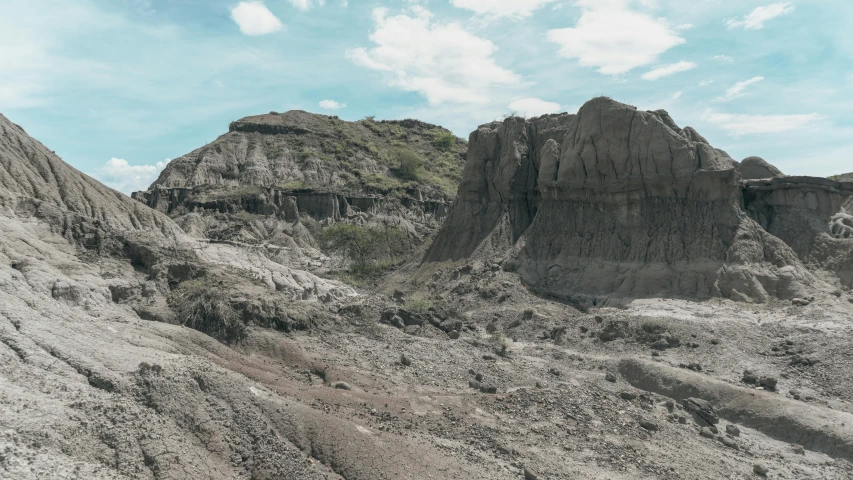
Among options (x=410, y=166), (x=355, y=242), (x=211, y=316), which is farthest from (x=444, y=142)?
(x=211, y=316)

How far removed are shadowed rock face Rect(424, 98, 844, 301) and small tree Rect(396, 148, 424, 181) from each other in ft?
174

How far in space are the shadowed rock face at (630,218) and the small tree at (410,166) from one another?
174ft

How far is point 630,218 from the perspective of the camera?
33.4 metres

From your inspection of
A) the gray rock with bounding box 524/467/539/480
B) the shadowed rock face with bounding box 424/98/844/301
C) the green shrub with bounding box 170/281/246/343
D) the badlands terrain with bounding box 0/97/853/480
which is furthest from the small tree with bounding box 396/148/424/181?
the gray rock with bounding box 524/467/539/480

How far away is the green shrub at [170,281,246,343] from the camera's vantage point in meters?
18.1

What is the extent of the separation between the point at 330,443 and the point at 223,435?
1.93 m

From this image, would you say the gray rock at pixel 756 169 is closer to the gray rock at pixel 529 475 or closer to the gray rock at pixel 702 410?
the gray rock at pixel 702 410

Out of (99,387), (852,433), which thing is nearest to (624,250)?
(852,433)

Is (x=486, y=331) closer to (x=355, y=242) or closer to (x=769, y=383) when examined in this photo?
(x=769, y=383)

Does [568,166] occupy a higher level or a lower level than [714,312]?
Result: higher

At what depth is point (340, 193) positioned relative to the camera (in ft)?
255

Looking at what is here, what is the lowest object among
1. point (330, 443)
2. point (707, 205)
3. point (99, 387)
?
point (330, 443)

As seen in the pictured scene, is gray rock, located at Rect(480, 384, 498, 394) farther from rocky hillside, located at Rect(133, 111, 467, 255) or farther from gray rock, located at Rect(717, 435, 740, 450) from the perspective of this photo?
rocky hillside, located at Rect(133, 111, 467, 255)

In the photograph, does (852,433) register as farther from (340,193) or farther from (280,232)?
(340,193)
